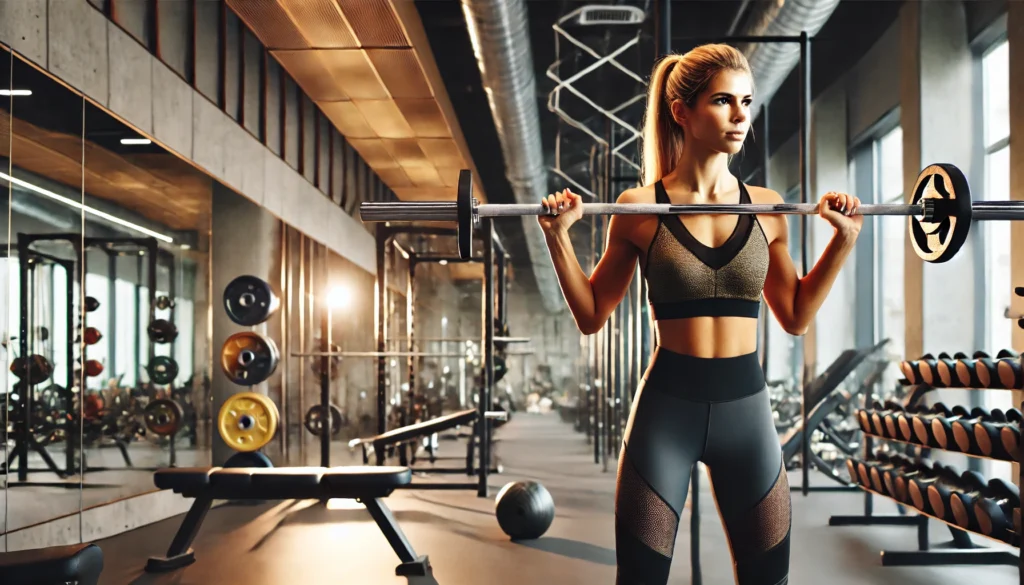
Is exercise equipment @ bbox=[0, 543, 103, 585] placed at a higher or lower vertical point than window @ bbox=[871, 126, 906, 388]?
lower

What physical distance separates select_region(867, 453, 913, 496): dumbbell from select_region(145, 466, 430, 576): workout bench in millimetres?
2203

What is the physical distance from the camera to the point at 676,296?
184 cm

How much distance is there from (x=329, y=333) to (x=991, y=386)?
14.4 feet

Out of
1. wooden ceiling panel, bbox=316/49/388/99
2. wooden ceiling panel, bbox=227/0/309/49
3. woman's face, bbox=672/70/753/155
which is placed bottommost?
woman's face, bbox=672/70/753/155

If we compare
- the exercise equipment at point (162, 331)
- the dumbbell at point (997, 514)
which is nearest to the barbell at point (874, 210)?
the dumbbell at point (997, 514)

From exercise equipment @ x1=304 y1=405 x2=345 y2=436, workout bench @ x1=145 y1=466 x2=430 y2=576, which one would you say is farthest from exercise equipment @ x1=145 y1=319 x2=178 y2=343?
exercise equipment @ x1=304 y1=405 x2=345 y2=436

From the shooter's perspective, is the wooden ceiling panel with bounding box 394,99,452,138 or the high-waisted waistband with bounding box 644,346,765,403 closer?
the high-waisted waistband with bounding box 644,346,765,403

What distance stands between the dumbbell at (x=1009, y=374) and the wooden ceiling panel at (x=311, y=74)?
4.75 meters

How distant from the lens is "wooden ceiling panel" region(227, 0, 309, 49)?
572 cm

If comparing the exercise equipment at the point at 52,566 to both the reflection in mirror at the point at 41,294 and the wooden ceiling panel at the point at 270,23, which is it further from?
the wooden ceiling panel at the point at 270,23

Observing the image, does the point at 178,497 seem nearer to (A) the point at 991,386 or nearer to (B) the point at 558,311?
(A) the point at 991,386

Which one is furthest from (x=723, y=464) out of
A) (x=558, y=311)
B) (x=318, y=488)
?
(x=558, y=311)

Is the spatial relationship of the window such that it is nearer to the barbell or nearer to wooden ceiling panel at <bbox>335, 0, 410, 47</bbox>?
wooden ceiling panel at <bbox>335, 0, 410, 47</bbox>

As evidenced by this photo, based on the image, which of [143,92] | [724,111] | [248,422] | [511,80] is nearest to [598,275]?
[724,111]
